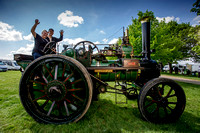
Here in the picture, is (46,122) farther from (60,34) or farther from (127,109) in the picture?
(60,34)

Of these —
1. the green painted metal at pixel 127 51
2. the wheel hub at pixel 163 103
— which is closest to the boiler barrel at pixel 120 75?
the wheel hub at pixel 163 103

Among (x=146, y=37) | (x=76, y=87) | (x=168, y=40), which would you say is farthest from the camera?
(x=168, y=40)

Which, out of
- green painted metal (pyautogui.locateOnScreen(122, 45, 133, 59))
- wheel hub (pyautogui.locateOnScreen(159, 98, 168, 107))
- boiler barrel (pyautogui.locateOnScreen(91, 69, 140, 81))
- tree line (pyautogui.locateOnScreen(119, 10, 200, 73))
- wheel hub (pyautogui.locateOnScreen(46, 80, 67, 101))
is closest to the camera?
wheel hub (pyautogui.locateOnScreen(46, 80, 67, 101))

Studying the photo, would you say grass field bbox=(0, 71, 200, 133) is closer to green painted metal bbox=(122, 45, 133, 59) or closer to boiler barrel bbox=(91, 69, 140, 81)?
boiler barrel bbox=(91, 69, 140, 81)

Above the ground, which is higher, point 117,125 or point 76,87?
point 76,87

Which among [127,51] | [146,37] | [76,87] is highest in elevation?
[146,37]

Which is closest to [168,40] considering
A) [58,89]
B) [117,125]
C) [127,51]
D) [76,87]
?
[127,51]

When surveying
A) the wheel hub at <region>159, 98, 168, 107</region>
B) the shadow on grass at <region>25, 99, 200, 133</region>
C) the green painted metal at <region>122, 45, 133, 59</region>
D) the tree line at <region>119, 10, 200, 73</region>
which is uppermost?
the tree line at <region>119, 10, 200, 73</region>

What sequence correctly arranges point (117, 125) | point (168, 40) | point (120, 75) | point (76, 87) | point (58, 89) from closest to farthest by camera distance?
point (58, 89), point (117, 125), point (76, 87), point (120, 75), point (168, 40)

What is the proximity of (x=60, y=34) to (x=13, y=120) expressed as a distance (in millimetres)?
3508

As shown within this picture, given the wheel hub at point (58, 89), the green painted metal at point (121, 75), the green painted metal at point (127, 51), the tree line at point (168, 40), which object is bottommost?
the wheel hub at point (58, 89)

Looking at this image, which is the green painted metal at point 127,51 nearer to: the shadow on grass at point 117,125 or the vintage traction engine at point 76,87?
the vintage traction engine at point 76,87

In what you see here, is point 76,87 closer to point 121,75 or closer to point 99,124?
point 99,124

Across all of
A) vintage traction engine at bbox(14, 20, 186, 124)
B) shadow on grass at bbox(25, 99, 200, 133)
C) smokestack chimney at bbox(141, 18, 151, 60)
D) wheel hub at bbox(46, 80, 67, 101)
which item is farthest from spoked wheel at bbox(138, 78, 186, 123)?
wheel hub at bbox(46, 80, 67, 101)
